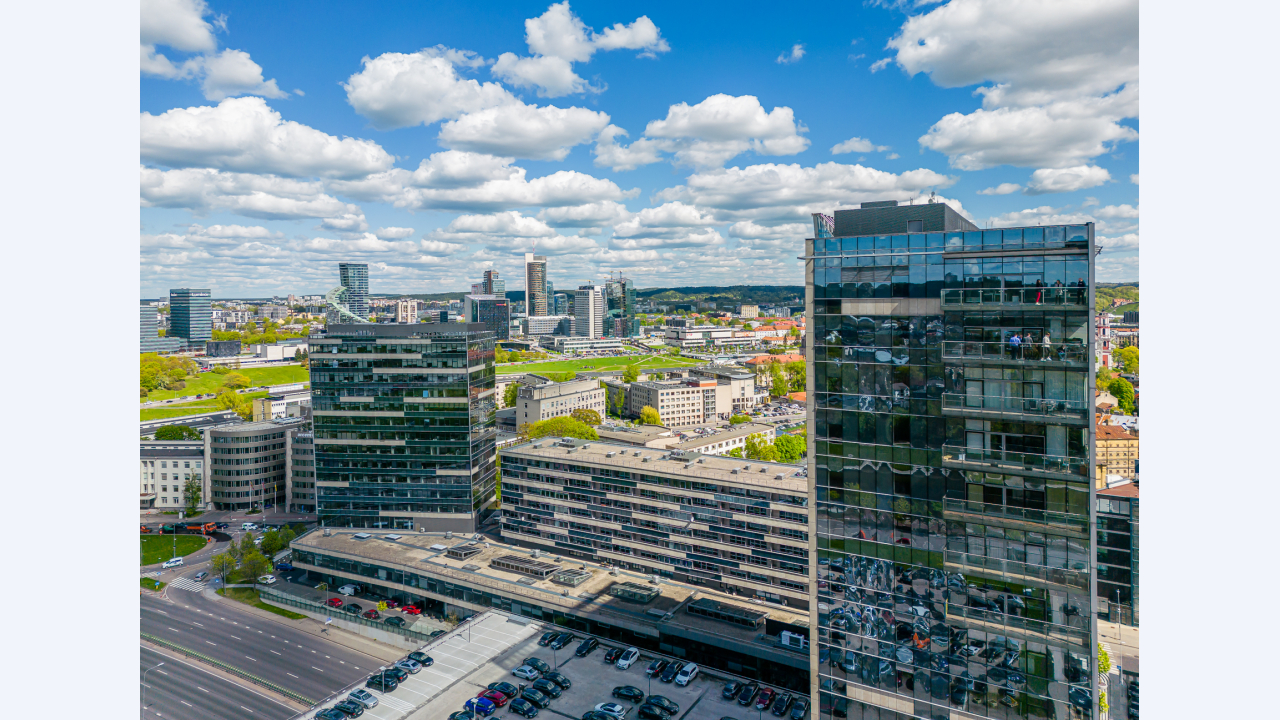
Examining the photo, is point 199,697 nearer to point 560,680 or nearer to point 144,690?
point 144,690

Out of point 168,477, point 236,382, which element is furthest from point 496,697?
point 236,382

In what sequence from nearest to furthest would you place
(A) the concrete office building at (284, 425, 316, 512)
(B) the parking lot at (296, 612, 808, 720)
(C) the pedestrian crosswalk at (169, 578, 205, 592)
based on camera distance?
(B) the parking lot at (296, 612, 808, 720) < (C) the pedestrian crosswalk at (169, 578, 205, 592) < (A) the concrete office building at (284, 425, 316, 512)

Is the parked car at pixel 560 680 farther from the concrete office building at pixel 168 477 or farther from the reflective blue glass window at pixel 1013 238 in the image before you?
the concrete office building at pixel 168 477

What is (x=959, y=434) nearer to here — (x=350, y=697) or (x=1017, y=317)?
(x=1017, y=317)

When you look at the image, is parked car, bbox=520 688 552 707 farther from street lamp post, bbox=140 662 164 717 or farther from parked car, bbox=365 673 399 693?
street lamp post, bbox=140 662 164 717

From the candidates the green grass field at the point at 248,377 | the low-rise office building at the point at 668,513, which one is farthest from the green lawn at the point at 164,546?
the green grass field at the point at 248,377

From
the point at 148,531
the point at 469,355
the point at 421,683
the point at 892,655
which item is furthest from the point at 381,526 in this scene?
the point at 892,655

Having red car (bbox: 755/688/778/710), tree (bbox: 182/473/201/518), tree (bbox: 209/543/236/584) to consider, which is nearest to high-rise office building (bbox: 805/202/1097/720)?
red car (bbox: 755/688/778/710)
